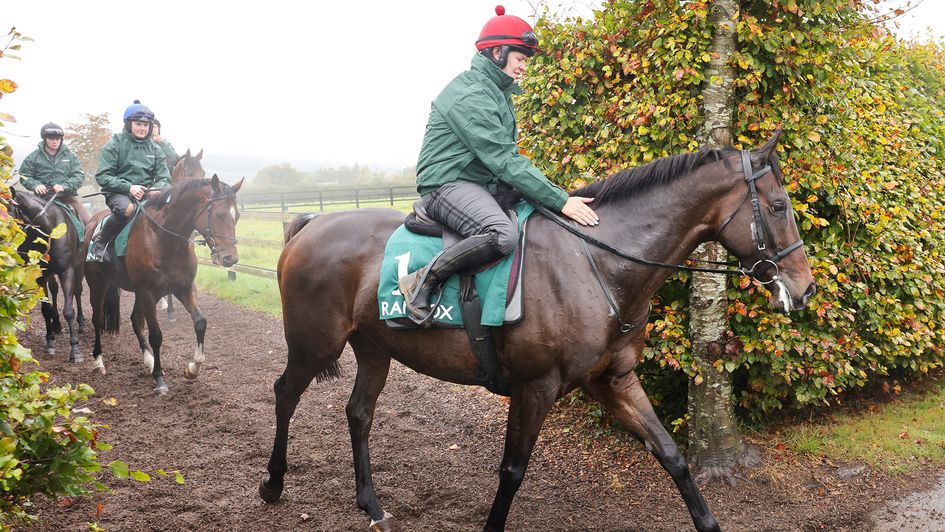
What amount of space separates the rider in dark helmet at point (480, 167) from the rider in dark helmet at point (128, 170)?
5827mm

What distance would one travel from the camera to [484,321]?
12.4 ft

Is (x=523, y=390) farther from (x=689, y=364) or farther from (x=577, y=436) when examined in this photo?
(x=577, y=436)

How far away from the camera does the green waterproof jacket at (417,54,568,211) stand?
3857 millimetres

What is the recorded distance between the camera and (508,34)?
155 inches

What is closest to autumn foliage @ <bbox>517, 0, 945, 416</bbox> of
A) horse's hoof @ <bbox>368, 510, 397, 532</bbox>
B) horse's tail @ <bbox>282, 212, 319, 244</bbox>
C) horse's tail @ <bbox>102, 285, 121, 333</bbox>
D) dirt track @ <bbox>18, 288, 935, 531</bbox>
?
dirt track @ <bbox>18, 288, 935, 531</bbox>

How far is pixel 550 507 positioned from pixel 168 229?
228 inches

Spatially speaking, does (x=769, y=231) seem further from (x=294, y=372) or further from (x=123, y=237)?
(x=123, y=237)

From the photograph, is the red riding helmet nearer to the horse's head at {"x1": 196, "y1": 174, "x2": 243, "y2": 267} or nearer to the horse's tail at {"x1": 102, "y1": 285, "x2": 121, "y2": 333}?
the horse's head at {"x1": 196, "y1": 174, "x2": 243, "y2": 267}

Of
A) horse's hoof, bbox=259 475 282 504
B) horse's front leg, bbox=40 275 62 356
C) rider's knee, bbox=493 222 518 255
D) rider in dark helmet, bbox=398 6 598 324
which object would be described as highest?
A: rider in dark helmet, bbox=398 6 598 324

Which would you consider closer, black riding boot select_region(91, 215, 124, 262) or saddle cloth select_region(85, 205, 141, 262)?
saddle cloth select_region(85, 205, 141, 262)

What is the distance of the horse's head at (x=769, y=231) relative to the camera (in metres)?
3.55

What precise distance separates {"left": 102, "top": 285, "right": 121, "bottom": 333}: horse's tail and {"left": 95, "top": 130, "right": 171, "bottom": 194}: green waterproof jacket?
134cm

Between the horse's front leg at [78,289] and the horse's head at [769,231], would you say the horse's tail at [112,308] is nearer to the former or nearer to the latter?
the horse's front leg at [78,289]

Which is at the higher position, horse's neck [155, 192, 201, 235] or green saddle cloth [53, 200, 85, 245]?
horse's neck [155, 192, 201, 235]
